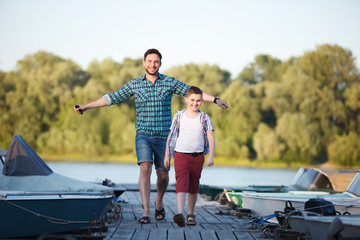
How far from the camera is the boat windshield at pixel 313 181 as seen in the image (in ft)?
40.4

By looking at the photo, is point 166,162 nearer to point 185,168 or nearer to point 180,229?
point 185,168

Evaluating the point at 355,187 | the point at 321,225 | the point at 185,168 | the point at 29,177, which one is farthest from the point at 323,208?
the point at 355,187

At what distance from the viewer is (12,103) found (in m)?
44.5

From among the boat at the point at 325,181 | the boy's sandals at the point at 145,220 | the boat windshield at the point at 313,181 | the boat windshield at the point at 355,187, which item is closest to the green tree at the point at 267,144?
the boat windshield at the point at 313,181

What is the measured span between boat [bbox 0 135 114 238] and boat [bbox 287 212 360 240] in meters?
2.00

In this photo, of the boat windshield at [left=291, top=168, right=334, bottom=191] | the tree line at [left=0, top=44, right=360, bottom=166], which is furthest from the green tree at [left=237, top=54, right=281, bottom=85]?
the boat windshield at [left=291, top=168, right=334, bottom=191]

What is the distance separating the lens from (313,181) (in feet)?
40.8

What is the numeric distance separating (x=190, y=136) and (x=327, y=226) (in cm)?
232

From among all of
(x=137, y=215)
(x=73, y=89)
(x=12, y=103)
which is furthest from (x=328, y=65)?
(x=137, y=215)

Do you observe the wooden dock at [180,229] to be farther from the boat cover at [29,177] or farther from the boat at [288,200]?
the boat cover at [29,177]

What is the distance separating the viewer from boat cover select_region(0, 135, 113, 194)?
6.16 metres

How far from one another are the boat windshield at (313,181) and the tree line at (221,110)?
26.4 metres

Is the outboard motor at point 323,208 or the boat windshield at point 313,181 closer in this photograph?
the outboard motor at point 323,208

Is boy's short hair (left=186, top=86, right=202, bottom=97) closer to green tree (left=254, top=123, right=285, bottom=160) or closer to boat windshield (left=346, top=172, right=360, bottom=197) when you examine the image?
boat windshield (left=346, top=172, right=360, bottom=197)
